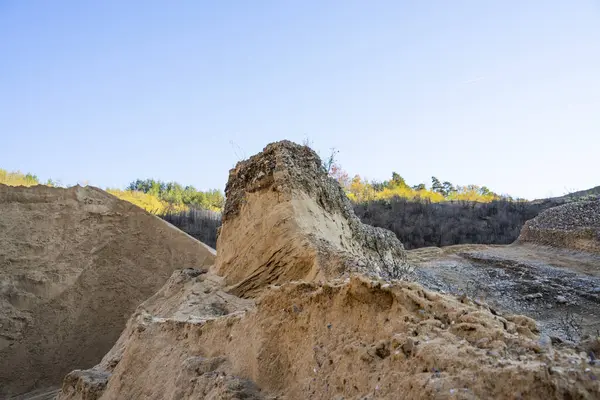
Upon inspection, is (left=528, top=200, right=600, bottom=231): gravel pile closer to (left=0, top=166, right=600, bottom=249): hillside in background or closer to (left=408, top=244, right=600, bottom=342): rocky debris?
(left=408, top=244, right=600, bottom=342): rocky debris

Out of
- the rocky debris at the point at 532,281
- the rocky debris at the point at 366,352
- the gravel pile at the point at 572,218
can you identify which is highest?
the gravel pile at the point at 572,218

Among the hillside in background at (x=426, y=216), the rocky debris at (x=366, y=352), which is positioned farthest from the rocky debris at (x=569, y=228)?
the rocky debris at (x=366, y=352)

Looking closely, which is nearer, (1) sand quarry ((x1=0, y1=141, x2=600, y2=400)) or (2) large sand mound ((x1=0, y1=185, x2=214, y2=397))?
(1) sand quarry ((x1=0, y1=141, x2=600, y2=400))

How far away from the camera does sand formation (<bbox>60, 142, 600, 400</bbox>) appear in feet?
6.17

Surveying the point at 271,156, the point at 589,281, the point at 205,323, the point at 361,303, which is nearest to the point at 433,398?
the point at 361,303

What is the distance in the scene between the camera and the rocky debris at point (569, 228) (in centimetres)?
1234

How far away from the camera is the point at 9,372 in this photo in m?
8.93

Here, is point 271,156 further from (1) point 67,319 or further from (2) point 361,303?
(1) point 67,319

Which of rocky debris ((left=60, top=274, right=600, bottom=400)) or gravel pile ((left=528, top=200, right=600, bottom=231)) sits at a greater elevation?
gravel pile ((left=528, top=200, right=600, bottom=231))

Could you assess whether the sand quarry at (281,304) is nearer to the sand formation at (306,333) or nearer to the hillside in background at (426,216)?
the sand formation at (306,333)

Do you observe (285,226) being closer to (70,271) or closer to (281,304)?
(281,304)

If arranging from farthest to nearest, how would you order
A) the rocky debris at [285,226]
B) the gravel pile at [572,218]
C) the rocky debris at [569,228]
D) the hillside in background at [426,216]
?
the hillside in background at [426,216] < the gravel pile at [572,218] < the rocky debris at [569,228] < the rocky debris at [285,226]

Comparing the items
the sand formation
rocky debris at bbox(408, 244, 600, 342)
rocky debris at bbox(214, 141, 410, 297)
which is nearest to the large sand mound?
the sand formation

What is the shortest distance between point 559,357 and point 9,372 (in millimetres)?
9787
